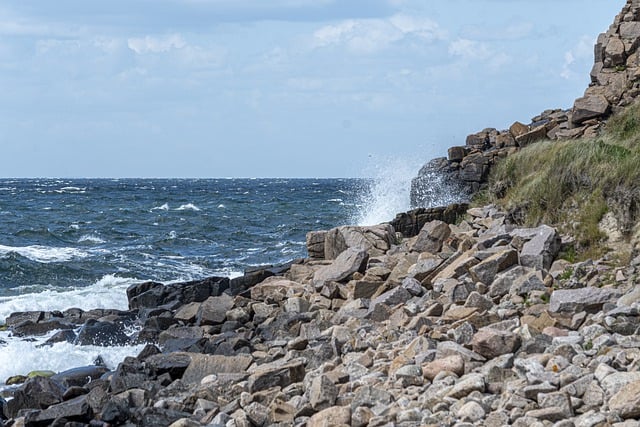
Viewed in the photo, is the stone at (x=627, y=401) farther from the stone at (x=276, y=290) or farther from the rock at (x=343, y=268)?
the stone at (x=276, y=290)

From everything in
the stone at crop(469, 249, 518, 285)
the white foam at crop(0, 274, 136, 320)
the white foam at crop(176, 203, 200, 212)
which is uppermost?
the stone at crop(469, 249, 518, 285)

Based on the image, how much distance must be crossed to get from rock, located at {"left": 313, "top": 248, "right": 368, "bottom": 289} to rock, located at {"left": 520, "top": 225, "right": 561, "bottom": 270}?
93.1 inches

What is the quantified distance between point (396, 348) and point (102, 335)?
5546 mm

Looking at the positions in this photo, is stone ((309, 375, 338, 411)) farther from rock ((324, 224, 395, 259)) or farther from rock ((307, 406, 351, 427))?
rock ((324, 224, 395, 259))

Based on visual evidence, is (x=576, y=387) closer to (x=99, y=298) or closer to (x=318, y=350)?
(x=318, y=350)

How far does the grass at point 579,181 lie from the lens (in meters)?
10.4

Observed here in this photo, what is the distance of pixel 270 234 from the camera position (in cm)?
2930

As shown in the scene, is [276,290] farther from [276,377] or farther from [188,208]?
[188,208]

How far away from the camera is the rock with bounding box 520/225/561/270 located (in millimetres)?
9711

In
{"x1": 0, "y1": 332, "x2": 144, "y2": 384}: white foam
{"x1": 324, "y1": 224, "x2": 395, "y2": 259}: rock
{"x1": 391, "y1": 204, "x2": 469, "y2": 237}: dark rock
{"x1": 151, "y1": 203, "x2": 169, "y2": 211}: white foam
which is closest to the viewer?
{"x1": 0, "y1": 332, "x2": 144, "y2": 384}: white foam

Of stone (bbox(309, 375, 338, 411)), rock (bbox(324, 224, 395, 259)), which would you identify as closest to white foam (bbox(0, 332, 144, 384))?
rock (bbox(324, 224, 395, 259))

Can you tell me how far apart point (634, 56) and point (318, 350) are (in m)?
9.00

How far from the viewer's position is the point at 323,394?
7207 mm

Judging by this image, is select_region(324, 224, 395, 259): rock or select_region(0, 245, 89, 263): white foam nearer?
select_region(324, 224, 395, 259): rock
